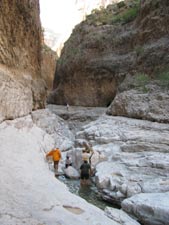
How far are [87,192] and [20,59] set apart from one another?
7.95 meters

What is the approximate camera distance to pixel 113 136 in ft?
44.2

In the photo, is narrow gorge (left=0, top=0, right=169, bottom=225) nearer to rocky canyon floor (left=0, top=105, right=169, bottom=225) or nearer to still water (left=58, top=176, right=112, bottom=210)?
rocky canyon floor (left=0, top=105, right=169, bottom=225)

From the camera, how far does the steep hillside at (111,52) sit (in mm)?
19781

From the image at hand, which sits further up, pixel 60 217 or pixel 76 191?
pixel 60 217

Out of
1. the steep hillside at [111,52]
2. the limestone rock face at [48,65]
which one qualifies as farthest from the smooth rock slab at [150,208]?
the limestone rock face at [48,65]

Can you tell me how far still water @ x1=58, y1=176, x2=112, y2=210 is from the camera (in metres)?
8.18

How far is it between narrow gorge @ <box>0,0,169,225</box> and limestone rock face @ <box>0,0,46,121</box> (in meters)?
0.04

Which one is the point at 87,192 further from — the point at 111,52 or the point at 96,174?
the point at 111,52

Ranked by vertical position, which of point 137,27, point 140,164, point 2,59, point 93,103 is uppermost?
point 137,27

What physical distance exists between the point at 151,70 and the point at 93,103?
31.5 feet

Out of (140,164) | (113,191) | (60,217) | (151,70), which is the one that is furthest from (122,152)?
(151,70)

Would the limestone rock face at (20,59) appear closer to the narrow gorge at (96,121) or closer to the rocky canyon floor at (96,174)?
the narrow gorge at (96,121)

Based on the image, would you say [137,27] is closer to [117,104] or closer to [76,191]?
[117,104]

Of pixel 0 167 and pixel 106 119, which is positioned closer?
pixel 0 167
